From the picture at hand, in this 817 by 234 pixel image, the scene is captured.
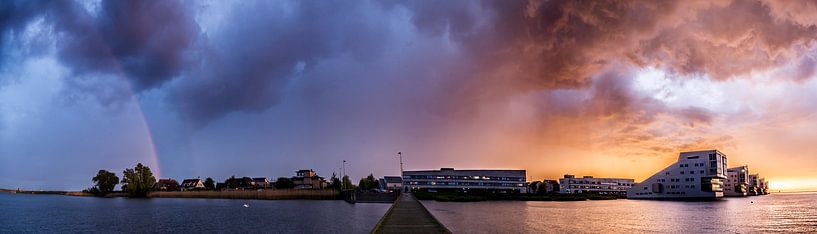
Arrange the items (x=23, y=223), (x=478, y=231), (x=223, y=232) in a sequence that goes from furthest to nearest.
→ (x=23, y=223)
(x=223, y=232)
(x=478, y=231)

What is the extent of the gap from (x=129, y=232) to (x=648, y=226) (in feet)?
221

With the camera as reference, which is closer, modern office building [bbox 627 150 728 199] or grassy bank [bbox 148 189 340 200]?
modern office building [bbox 627 150 728 199]

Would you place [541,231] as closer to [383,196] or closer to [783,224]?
[783,224]

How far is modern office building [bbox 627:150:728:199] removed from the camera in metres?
170

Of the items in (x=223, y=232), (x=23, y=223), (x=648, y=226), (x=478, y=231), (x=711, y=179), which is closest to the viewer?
(x=478, y=231)

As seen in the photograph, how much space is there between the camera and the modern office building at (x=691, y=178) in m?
170

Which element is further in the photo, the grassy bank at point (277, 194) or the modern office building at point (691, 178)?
the grassy bank at point (277, 194)

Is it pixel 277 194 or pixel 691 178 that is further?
pixel 277 194

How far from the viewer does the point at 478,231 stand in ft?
186

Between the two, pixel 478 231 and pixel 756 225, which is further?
pixel 756 225

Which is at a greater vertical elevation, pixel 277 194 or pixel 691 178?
pixel 691 178

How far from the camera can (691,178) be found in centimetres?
17438

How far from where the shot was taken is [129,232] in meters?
62.0

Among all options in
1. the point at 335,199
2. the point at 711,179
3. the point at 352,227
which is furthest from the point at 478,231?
the point at 711,179
